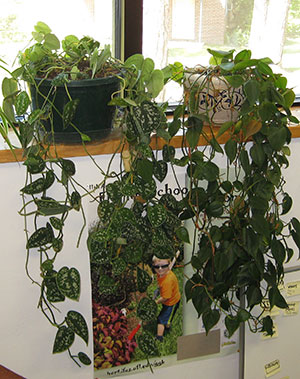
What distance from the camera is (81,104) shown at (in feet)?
4.49

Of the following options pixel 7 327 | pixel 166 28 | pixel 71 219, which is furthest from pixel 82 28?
pixel 7 327

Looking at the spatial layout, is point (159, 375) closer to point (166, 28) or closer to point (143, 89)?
point (143, 89)

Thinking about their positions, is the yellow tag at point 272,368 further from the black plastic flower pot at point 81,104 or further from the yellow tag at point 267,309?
the black plastic flower pot at point 81,104

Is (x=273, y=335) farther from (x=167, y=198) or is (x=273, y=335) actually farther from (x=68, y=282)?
(x=68, y=282)

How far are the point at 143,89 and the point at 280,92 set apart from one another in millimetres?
374

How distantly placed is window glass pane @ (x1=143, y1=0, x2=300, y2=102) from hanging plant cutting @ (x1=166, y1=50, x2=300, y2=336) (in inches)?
9.4

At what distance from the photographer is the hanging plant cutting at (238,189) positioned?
1416mm

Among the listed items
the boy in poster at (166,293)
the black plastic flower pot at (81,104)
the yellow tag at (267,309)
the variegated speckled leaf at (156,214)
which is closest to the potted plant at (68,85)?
the black plastic flower pot at (81,104)

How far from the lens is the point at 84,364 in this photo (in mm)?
1611

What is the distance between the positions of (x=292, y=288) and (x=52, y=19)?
45.2 inches

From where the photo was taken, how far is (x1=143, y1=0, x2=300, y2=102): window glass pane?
67.4 inches

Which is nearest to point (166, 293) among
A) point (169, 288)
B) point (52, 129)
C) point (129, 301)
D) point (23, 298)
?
point (169, 288)

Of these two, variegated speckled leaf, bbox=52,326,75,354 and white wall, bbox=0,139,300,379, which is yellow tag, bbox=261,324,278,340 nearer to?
white wall, bbox=0,139,300,379

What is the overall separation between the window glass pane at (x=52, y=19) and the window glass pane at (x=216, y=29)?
0.46 feet
